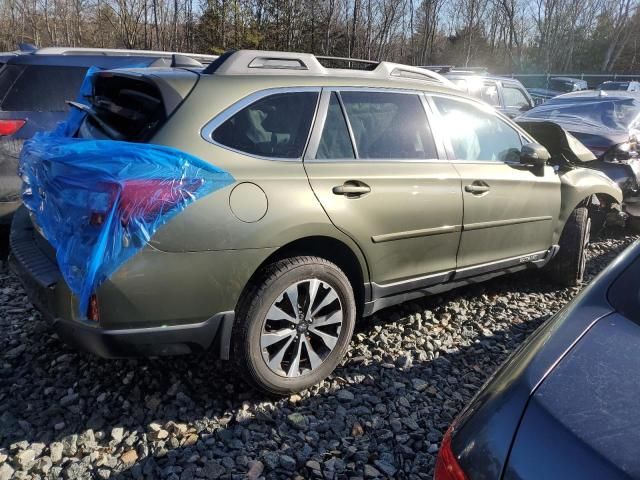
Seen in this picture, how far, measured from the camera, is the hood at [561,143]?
5055mm

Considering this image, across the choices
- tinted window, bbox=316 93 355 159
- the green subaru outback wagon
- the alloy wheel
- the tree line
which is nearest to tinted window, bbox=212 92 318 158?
the green subaru outback wagon

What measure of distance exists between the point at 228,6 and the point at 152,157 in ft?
77.5

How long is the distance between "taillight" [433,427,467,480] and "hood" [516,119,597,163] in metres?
4.26

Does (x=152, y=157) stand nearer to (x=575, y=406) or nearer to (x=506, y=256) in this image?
(x=575, y=406)

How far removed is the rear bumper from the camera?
7.76 feet

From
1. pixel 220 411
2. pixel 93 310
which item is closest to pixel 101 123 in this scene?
pixel 93 310

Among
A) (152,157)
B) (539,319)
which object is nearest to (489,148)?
(539,319)

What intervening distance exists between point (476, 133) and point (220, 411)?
2.59 meters

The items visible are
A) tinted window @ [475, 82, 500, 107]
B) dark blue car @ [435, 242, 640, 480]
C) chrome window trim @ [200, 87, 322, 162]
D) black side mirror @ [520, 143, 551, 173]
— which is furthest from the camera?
tinted window @ [475, 82, 500, 107]

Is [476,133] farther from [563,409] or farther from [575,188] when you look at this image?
[563,409]

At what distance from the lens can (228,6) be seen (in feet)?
77.5

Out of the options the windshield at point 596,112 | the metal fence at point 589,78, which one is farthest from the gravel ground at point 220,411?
the metal fence at point 589,78

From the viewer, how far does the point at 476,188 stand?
12.1 ft

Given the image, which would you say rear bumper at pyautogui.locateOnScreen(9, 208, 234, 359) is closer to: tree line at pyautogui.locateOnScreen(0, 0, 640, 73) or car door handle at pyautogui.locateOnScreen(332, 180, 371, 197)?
car door handle at pyautogui.locateOnScreen(332, 180, 371, 197)
